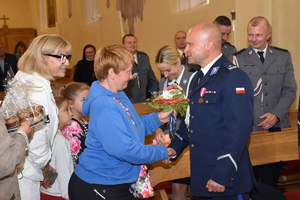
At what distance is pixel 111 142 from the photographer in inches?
90.0

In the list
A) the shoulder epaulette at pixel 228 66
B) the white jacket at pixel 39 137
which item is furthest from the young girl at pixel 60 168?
the shoulder epaulette at pixel 228 66

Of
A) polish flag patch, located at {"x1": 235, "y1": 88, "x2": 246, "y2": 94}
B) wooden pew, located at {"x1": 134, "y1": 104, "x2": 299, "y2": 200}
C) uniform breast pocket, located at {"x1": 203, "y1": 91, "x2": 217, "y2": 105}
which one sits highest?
polish flag patch, located at {"x1": 235, "y1": 88, "x2": 246, "y2": 94}

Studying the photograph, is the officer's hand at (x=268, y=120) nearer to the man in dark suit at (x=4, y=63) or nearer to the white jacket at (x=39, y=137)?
the white jacket at (x=39, y=137)

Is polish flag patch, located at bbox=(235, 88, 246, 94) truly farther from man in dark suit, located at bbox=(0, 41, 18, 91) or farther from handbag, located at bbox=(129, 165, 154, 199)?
man in dark suit, located at bbox=(0, 41, 18, 91)

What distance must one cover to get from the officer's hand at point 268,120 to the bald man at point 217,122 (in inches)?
54.1

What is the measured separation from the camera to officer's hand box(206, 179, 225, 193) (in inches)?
97.0

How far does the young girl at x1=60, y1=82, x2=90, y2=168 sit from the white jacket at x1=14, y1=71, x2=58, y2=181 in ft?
1.87

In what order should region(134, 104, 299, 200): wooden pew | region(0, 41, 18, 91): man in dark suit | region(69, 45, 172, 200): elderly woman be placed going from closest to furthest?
1. region(69, 45, 172, 200): elderly woman
2. region(134, 104, 299, 200): wooden pew
3. region(0, 41, 18, 91): man in dark suit

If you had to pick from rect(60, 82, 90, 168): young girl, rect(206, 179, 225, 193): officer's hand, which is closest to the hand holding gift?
rect(206, 179, 225, 193): officer's hand

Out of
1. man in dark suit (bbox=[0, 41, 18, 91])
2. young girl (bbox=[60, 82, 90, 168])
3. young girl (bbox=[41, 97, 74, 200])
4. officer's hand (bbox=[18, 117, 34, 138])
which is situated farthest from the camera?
man in dark suit (bbox=[0, 41, 18, 91])

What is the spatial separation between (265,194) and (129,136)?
1.59 meters

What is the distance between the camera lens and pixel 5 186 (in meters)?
2.11

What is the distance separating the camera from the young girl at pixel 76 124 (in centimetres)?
333

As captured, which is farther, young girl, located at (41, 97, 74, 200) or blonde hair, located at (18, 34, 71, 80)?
young girl, located at (41, 97, 74, 200)
